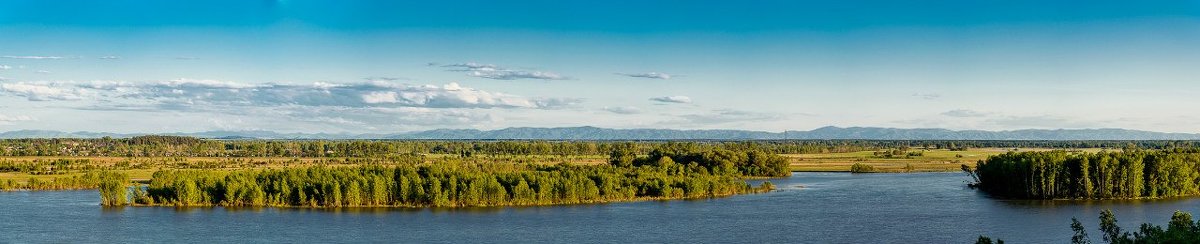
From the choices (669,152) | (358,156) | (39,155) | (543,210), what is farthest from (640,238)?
(39,155)

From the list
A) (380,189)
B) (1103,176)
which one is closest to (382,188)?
(380,189)

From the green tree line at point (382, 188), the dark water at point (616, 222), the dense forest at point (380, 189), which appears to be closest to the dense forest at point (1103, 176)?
the dark water at point (616, 222)

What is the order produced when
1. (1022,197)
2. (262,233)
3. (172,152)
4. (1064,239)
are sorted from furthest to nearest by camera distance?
(172,152) → (1022,197) → (262,233) → (1064,239)

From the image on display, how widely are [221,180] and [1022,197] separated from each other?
5894 centimetres

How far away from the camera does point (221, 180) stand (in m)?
76.7

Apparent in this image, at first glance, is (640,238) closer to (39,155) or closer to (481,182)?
(481,182)

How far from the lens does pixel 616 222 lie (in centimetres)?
6269

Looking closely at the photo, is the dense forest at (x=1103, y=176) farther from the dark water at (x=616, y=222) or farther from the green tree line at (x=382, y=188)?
the green tree line at (x=382, y=188)

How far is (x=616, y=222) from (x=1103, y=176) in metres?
40.1

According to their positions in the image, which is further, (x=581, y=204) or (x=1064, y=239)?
(x=581, y=204)

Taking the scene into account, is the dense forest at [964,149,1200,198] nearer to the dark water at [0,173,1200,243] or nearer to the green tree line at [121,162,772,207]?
the dark water at [0,173,1200,243]

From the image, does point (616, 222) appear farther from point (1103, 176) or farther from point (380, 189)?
point (1103, 176)

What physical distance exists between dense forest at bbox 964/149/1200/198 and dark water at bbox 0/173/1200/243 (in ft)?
9.02

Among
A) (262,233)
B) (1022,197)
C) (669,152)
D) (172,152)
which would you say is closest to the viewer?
(262,233)
